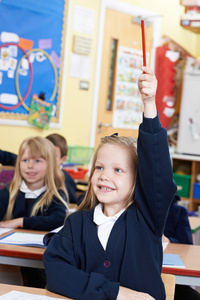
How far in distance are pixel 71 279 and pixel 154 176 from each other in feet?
1.17

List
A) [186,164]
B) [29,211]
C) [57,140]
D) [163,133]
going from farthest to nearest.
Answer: [186,164]
[57,140]
[29,211]
[163,133]

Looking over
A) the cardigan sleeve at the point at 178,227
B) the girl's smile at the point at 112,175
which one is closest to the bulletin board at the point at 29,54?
the cardigan sleeve at the point at 178,227

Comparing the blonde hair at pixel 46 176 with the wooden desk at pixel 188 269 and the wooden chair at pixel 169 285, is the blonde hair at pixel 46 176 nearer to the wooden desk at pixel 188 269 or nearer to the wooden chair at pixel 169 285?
the wooden desk at pixel 188 269

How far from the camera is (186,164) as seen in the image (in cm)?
534

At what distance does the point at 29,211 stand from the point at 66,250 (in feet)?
3.37

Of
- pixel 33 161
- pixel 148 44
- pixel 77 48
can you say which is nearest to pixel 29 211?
pixel 33 161

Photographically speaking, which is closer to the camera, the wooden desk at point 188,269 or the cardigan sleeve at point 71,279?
the cardigan sleeve at point 71,279

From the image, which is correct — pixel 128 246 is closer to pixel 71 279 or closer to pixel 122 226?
pixel 122 226

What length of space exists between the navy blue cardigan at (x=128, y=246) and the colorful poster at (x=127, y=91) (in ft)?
13.0

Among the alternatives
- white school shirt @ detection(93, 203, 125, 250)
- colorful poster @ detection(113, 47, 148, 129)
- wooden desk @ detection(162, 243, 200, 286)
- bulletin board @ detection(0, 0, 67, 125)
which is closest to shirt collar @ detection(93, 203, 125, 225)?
white school shirt @ detection(93, 203, 125, 250)

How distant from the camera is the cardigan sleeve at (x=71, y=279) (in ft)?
4.09

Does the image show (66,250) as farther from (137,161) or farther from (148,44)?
(148,44)

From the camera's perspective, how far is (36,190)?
242cm

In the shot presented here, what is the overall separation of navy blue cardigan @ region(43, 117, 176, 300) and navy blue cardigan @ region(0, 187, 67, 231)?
2.54 feet
